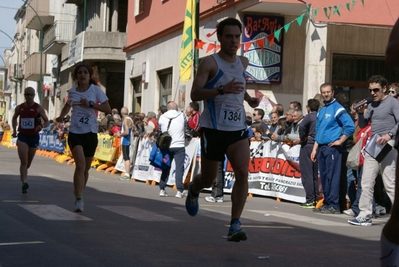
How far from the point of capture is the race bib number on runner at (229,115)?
8609 millimetres

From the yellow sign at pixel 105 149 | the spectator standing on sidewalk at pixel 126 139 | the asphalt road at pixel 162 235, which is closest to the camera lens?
the asphalt road at pixel 162 235

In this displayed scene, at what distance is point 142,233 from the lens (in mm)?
9430

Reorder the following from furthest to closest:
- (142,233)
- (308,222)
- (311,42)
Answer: (311,42) < (308,222) < (142,233)

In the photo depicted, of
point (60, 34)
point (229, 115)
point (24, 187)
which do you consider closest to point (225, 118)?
point (229, 115)

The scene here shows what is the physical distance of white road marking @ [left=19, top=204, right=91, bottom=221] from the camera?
1074 cm

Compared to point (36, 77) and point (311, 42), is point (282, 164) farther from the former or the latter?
point (36, 77)

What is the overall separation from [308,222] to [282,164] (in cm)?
527

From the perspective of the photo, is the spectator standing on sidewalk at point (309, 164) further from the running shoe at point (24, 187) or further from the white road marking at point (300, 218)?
the running shoe at point (24, 187)

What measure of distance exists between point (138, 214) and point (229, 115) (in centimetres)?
370

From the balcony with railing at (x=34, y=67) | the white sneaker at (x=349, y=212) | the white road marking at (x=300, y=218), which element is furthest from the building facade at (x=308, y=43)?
the balcony with railing at (x=34, y=67)

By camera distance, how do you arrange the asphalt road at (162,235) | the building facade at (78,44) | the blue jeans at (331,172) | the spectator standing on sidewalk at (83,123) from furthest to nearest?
the building facade at (78,44), the blue jeans at (331,172), the spectator standing on sidewalk at (83,123), the asphalt road at (162,235)

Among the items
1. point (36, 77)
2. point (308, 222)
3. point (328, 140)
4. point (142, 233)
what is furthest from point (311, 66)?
point (36, 77)

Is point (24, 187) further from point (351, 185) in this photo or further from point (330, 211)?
point (351, 185)

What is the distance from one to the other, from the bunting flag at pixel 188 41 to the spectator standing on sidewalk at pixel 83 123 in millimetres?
11111
